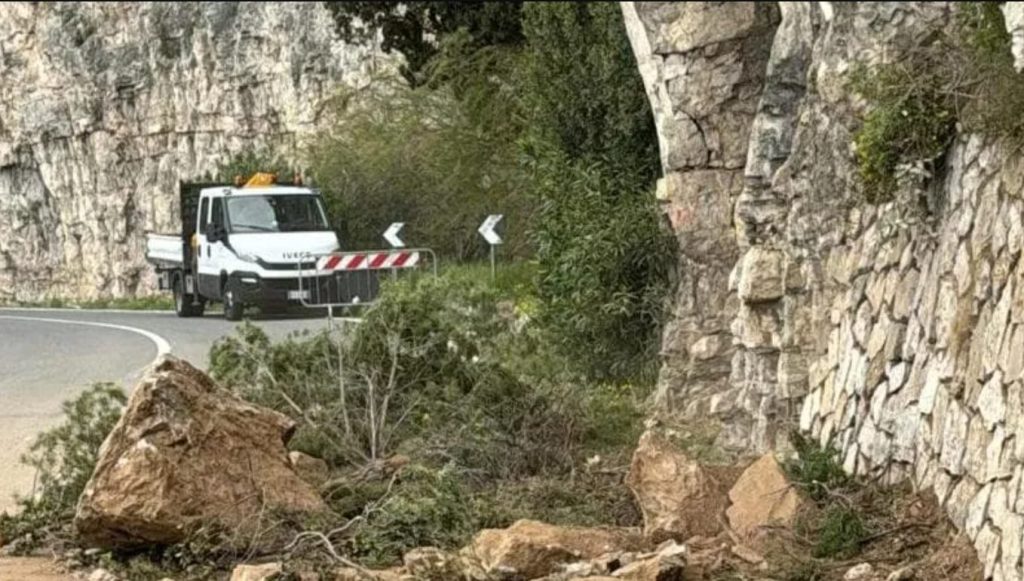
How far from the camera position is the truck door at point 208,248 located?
105 feet

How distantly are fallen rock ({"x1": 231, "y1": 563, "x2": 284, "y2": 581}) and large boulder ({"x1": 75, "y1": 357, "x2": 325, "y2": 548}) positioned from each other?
1.09 m

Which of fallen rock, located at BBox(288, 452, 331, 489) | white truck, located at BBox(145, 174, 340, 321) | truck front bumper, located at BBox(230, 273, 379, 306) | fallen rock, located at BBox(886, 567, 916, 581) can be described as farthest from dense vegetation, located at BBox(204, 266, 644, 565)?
white truck, located at BBox(145, 174, 340, 321)

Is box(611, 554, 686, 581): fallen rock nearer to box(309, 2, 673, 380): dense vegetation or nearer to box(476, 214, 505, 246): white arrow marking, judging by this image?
box(309, 2, 673, 380): dense vegetation

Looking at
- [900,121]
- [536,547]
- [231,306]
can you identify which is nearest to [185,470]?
[536,547]

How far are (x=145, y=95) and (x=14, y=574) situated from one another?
48.8 m

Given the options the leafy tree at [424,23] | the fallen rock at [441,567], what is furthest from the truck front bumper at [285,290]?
the fallen rock at [441,567]

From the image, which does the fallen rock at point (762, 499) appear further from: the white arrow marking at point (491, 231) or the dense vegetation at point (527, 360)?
the white arrow marking at point (491, 231)

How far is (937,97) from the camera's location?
10617 mm

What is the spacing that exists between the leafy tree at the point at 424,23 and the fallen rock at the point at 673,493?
20.0m

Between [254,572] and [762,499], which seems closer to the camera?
[254,572]

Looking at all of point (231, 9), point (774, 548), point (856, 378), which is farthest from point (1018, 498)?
point (231, 9)

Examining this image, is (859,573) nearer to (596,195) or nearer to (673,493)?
(673,493)

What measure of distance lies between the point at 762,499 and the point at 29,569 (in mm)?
4228

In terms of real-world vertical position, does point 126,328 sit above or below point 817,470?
below
